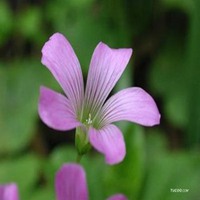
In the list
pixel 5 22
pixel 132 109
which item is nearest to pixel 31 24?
pixel 5 22

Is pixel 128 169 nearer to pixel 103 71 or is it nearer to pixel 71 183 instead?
pixel 103 71

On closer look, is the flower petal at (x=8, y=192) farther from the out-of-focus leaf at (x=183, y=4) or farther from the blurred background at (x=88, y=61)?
the out-of-focus leaf at (x=183, y=4)

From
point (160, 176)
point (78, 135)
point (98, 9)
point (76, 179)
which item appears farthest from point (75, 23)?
point (76, 179)

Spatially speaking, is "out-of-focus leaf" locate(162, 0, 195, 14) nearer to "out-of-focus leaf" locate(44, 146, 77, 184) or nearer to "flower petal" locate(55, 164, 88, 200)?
"out-of-focus leaf" locate(44, 146, 77, 184)

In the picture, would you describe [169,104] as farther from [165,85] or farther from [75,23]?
[75,23]

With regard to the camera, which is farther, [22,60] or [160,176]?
[22,60]
